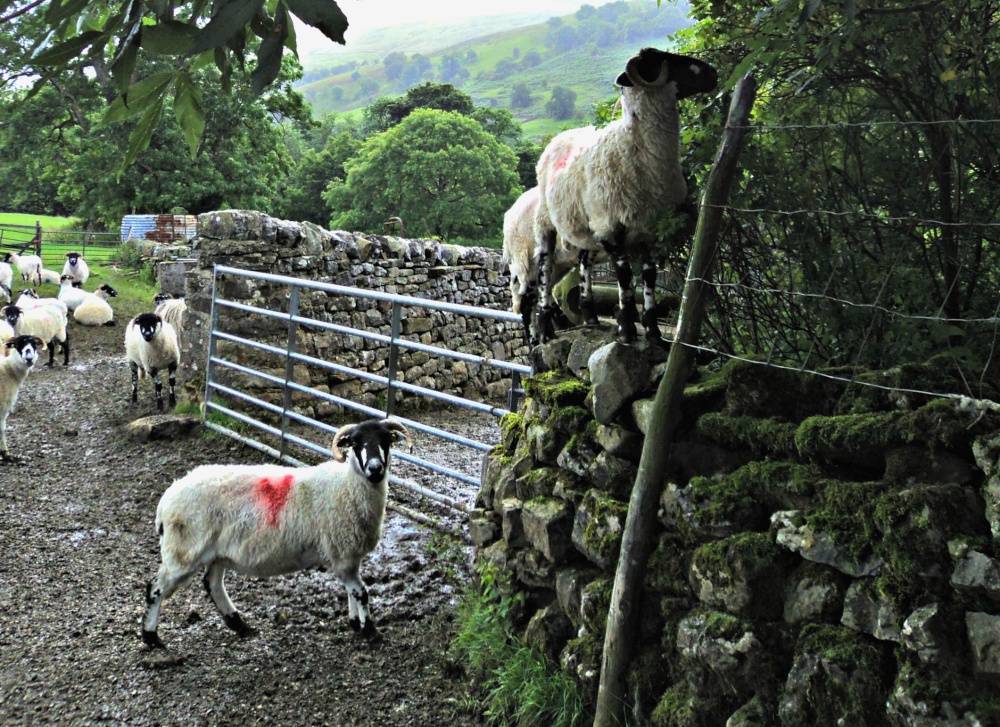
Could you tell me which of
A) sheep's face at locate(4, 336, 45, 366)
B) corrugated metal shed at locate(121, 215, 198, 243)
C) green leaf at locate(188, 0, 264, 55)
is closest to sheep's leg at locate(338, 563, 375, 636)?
green leaf at locate(188, 0, 264, 55)

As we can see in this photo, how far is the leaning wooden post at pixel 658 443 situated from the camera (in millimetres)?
2559

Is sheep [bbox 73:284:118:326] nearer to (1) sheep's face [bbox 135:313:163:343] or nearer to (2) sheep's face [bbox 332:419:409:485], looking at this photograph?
(1) sheep's face [bbox 135:313:163:343]

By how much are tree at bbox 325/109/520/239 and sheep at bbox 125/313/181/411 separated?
78.9 feet

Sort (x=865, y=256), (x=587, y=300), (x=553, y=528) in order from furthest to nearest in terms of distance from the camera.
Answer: (x=587, y=300), (x=553, y=528), (x=865, y=256)

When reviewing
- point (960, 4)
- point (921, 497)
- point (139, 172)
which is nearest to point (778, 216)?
point (960, 4)

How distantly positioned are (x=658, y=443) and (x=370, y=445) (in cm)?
178

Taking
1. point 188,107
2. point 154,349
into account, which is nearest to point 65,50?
point 188,107

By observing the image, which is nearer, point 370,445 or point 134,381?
point 370,445

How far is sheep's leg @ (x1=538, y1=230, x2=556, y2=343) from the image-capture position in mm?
3215

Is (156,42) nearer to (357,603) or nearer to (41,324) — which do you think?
(357,603)

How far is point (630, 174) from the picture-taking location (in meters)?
2.65

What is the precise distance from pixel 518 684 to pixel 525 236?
1.86 meters

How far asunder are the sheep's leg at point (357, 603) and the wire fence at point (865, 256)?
216 cm

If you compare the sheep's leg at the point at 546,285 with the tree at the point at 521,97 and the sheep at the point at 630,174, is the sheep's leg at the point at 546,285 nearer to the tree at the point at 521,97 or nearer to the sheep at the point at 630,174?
the sheep at the point at 630,174
